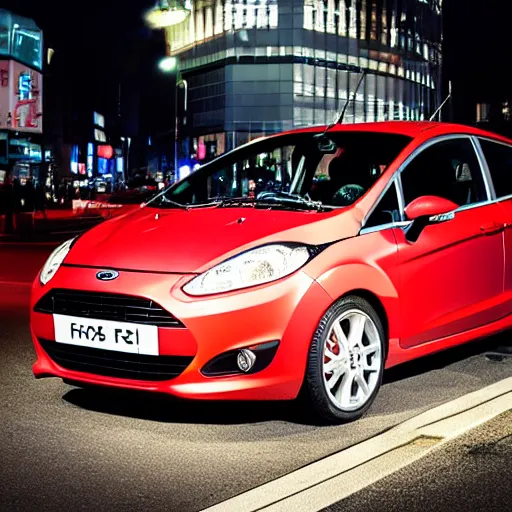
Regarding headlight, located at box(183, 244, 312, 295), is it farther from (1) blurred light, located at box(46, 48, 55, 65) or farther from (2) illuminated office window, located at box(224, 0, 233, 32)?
(1) blurred light, located at box(46, 48, 55, 65)

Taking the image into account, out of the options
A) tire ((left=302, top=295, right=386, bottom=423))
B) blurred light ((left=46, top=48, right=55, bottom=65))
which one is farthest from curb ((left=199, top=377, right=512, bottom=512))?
blurred light ((left=46, top=48, right=55, bottom=65))

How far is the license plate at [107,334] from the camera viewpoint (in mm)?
4992

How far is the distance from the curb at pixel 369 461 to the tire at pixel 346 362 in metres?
0.30

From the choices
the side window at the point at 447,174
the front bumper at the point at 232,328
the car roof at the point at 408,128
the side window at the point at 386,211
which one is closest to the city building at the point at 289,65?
the car roof at the point at 408,128

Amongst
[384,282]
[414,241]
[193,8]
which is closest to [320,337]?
[384,282]

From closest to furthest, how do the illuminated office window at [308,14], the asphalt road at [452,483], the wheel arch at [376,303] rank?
the asphalt road at [452,483]
the wheel arch at [376,303]
the illuminated office window at [308,14]

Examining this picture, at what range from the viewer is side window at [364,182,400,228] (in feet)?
18.6

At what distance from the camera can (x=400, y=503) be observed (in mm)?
3996

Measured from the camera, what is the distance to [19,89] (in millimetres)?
76312

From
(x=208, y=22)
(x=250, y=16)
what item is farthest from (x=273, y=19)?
(x=208, y=22)

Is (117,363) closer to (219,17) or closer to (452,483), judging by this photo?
(452,483)

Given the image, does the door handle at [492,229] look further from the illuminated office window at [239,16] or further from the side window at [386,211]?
the illuminated office window at [239,16]

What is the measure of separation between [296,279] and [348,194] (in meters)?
1.03

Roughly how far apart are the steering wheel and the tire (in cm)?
64
